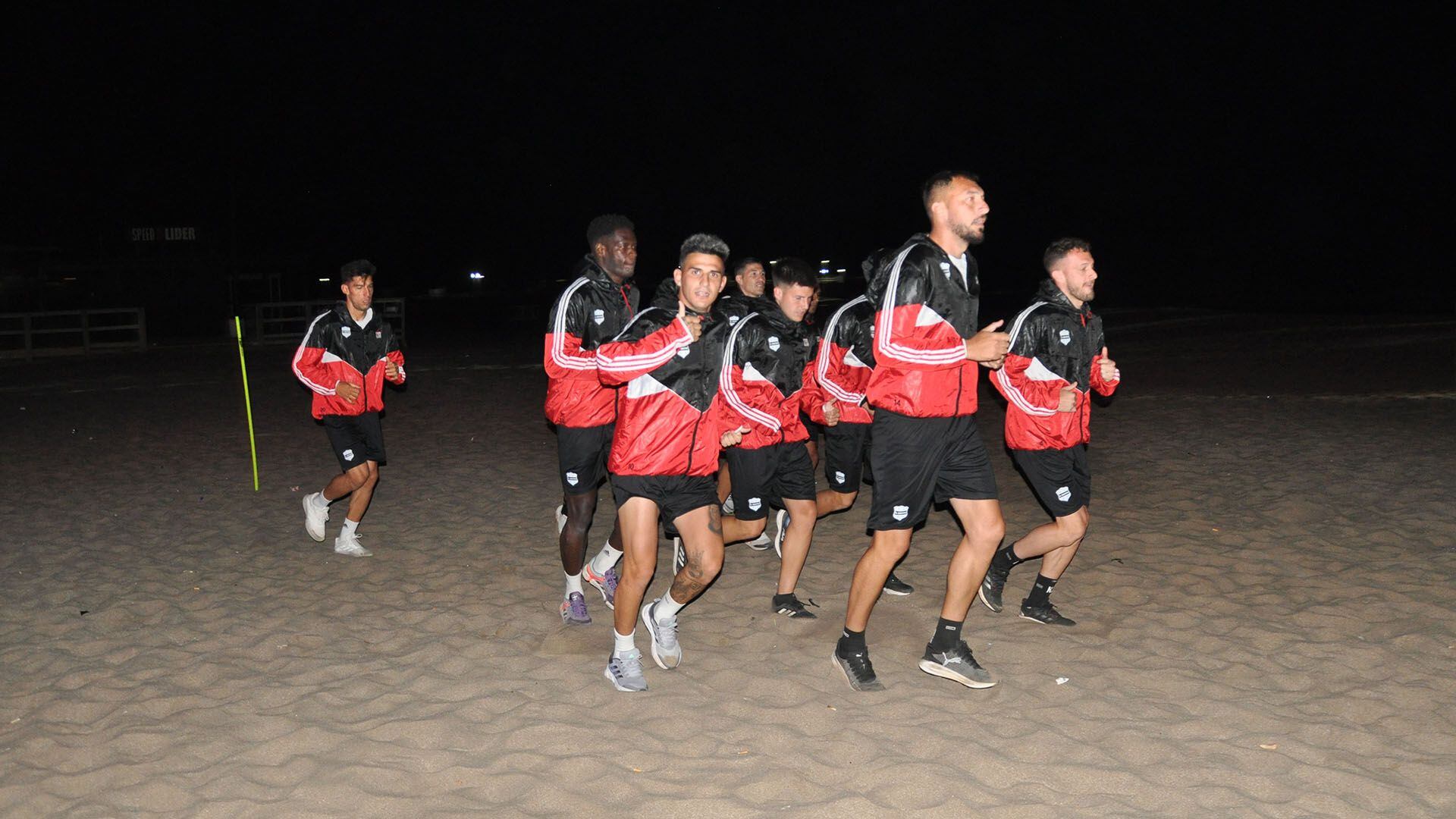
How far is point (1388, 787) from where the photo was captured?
3682 millimetres

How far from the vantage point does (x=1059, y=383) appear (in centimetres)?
523

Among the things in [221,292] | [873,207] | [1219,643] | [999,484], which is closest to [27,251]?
[221,292]

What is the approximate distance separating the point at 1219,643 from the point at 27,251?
125 feet

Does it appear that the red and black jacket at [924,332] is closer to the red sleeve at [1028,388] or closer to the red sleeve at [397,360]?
the red sleeve at [1028,388]

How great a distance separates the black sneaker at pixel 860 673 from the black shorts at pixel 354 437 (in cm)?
353

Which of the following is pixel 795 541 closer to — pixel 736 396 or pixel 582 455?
pixel 736 396

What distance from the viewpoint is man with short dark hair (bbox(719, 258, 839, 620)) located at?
5.41 meters

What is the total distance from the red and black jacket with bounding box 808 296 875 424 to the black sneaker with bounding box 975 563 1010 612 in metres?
1.09

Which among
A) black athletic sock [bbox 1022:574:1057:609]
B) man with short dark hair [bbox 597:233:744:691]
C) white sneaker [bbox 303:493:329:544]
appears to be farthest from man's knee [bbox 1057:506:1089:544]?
white sneaker [bbox 303:493:329:544]

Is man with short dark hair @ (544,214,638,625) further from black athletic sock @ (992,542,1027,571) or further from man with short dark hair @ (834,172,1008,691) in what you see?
black athletic sock @ (992,542,1027,571)

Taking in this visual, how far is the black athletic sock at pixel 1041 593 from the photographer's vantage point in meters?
5.55

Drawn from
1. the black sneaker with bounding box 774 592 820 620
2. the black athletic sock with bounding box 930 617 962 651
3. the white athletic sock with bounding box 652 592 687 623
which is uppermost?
the white athletic sock with bounding box 652 592 687 623

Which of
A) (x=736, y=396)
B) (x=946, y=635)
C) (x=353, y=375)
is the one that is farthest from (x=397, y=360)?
(x=946, y=635)

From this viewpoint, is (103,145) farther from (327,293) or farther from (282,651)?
(282,651)
